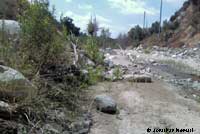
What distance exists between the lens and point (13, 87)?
6.18 meters

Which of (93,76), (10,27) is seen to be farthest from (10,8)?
(93,76)

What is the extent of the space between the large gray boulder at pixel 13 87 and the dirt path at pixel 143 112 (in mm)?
1225

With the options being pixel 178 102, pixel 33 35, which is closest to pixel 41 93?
pixel 33 35

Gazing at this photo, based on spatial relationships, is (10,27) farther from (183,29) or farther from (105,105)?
(183,29)

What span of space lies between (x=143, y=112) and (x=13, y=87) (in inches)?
116

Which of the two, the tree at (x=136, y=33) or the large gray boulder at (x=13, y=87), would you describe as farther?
the tree at (x=136, y=33)

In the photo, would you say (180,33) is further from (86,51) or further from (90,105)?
(90,105)

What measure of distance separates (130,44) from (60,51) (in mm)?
55108

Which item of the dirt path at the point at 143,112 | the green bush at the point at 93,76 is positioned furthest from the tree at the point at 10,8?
the dirt path at the point at 143,112

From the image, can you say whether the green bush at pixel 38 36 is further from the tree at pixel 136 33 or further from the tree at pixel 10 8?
the tree at pixel 136 33

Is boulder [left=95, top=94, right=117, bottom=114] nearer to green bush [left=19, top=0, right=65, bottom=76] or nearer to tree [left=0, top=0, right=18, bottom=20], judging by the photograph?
green bush [left=19, top=0, right=65, bottom=76]

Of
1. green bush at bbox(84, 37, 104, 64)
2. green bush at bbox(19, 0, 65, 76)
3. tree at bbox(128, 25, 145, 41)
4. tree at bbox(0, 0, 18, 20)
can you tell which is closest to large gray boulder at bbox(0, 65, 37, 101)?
green bush at bbox(19, 0, 65, 76)

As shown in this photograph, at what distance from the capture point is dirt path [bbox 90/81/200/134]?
7000 millimetres

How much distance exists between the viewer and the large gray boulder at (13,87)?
6109 mm
